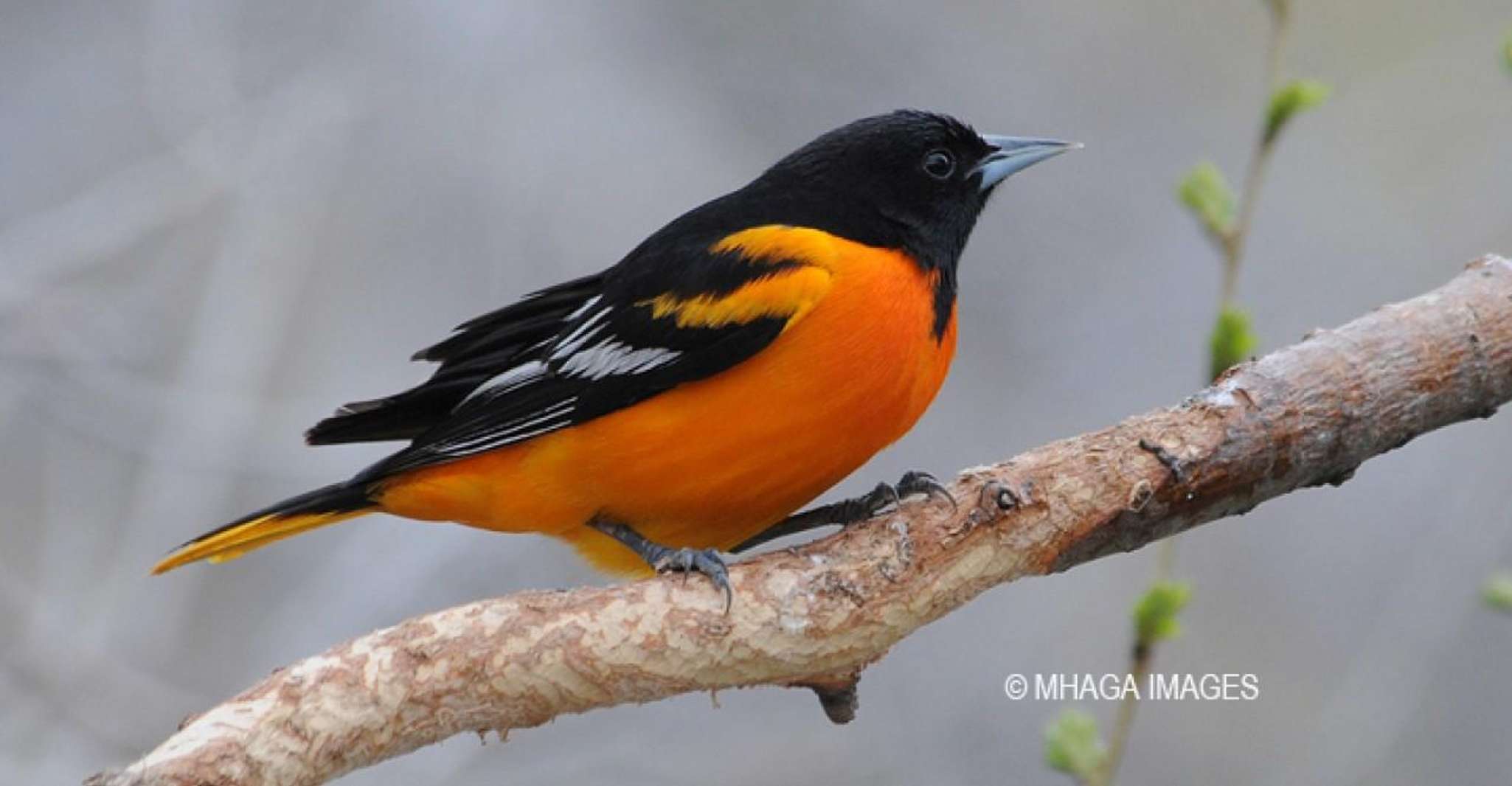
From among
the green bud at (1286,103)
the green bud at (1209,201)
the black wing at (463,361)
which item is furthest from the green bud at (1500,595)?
the black wing at (463,361)

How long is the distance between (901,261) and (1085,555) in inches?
41.3

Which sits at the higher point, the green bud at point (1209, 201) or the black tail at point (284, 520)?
the green bud at point (1209, 201)

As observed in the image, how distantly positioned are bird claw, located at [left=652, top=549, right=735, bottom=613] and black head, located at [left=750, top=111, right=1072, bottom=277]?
1.14 m

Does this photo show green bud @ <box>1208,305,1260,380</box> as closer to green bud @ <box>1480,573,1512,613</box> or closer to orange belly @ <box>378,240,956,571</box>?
green bud @ <box>1480,573,1512,613</box>

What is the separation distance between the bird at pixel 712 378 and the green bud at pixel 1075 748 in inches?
31.6

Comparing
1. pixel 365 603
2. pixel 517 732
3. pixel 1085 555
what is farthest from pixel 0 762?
pixel 1085 555

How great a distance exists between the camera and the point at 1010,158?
4.98m

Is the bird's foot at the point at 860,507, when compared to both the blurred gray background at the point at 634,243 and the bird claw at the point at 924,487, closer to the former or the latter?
the bird claw at the point at 924,487

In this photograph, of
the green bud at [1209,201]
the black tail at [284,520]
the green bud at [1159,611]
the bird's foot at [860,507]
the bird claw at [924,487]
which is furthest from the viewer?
the black tail at [284,520]

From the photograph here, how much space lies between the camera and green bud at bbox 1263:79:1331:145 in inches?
140

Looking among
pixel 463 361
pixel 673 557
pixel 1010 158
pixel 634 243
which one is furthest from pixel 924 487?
pixel 634 243

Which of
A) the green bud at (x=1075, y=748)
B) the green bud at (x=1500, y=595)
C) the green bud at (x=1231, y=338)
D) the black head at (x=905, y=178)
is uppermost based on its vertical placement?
the black head at (x=905, y=178)

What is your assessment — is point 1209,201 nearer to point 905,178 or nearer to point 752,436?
point 752,436

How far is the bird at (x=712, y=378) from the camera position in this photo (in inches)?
170
